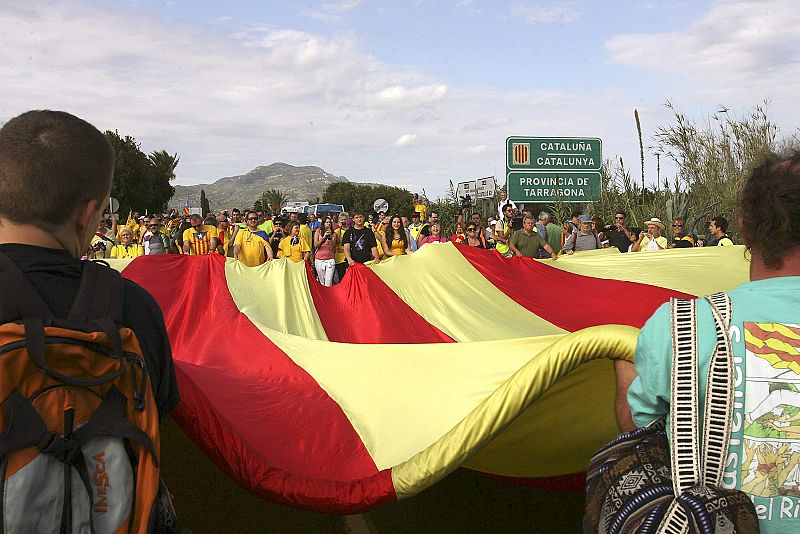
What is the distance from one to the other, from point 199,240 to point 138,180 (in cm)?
Answer: 4745

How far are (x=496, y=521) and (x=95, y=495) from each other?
2.78 metres

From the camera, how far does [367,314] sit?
5.45 metres

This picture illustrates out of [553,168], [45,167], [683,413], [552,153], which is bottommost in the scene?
[683,413]

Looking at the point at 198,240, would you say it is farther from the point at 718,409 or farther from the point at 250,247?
the point at 718,409

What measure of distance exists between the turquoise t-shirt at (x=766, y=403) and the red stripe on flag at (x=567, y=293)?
398 cm

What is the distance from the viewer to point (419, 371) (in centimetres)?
320

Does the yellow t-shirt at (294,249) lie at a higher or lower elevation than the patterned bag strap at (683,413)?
higher

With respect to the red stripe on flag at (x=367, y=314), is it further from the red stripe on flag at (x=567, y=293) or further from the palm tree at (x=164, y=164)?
the palm tree at (x=164, y=164)

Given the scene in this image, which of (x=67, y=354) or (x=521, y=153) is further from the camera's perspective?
(x=521, y=153)

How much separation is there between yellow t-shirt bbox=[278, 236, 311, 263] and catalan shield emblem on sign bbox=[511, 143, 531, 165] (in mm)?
5302

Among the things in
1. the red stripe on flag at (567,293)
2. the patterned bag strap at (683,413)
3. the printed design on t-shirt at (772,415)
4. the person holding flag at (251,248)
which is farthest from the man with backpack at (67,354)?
the person holding flag at (251,248)

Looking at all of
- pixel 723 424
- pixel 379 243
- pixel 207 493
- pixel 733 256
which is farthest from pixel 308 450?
pixel 379 243

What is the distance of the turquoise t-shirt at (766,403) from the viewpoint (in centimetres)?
146

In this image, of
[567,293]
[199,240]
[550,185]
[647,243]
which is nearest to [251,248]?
[199,240]
